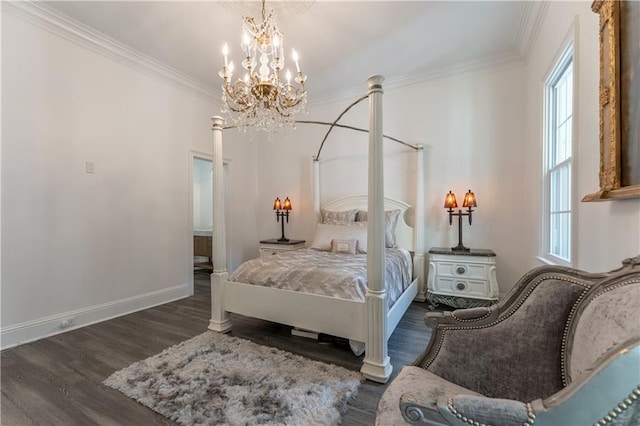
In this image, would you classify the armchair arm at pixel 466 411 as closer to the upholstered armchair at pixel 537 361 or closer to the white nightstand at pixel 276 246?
the upholstered armchair at pixel 537 361

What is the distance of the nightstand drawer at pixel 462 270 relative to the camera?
118 inches

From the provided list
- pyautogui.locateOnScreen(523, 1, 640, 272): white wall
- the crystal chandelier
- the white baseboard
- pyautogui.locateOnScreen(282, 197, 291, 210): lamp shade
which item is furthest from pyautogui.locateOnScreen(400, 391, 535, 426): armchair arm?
pyautogui.locateOnScreen(282, 197, 291, 210): lamp shade

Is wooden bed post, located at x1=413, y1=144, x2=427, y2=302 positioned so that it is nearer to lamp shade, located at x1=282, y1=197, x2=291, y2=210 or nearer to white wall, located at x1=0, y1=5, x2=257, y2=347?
lamp shade, located at x1=282, y1=197, x2=291, y2=210

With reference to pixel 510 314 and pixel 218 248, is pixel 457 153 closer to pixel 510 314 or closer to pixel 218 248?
pixel 510 314

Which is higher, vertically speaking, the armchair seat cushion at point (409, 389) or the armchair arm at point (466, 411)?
the armchair arm at point (466, 411)

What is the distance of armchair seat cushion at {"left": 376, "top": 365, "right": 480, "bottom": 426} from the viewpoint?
0.91 metres

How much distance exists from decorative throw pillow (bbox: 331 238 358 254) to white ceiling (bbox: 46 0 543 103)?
7.30 feet

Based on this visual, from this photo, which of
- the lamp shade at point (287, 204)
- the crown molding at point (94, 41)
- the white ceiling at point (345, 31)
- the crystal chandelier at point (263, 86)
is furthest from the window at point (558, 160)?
the crown molding at point (94, 41)

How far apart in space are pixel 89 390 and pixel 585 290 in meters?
2.70

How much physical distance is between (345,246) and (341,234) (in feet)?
0.74

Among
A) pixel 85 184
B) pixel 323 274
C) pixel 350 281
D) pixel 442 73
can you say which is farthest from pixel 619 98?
pixel 85 184

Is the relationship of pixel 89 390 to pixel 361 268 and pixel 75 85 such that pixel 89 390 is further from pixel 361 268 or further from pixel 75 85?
pixel 75 85

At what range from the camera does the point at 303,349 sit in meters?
2.29

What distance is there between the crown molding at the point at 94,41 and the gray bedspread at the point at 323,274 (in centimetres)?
278
